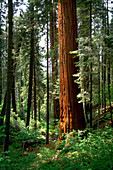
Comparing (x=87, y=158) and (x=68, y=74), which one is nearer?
(x=87, y=158)

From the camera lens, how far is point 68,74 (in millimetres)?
5230

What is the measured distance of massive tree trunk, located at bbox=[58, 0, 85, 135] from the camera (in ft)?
16.4

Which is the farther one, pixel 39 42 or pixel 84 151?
pixel 39 42

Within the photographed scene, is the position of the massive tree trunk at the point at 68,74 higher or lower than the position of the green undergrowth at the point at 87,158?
higher

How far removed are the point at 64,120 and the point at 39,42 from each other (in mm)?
10510

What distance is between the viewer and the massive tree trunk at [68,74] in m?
5.00

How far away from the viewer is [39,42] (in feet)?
45.4

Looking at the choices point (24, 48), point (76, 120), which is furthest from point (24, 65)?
point (76, 120)

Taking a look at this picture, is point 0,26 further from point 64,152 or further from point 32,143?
point 64,152

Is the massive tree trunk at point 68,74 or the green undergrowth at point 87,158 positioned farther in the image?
the massive tree trunk at point 68,74

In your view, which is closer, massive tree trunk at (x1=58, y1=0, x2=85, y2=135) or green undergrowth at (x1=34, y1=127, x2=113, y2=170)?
green undergrowth at (x1=34, y1=127, x2=113, y2=170)

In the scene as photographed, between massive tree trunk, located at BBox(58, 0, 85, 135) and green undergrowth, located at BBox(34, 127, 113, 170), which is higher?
massive tree trunk, located at BBox(58, 0, 85, 135)

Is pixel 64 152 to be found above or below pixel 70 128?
below

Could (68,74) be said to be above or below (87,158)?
above
